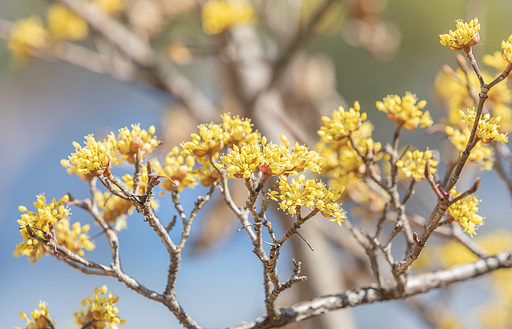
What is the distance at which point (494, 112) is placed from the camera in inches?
31.5

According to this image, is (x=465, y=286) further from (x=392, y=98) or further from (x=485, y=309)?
(x=392, y=98)

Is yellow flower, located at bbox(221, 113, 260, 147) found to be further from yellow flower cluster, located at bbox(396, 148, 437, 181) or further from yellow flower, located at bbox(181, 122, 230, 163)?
yellow flower cluster, located at bbox(396, 148, 437, 181)

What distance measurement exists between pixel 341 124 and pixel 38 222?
487mm

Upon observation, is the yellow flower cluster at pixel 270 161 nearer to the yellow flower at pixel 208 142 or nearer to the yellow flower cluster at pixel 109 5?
the yellow flower at pixel 208 142

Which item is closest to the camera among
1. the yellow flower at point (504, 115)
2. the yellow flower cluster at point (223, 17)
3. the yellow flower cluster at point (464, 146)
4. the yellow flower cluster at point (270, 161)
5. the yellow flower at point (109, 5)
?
the yellow flower cluster at point (270, 161)

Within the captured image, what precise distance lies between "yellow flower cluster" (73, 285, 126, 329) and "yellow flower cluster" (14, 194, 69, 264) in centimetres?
11

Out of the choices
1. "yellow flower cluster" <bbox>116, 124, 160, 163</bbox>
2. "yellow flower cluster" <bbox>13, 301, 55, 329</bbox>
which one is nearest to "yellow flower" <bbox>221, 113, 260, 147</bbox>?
"yellow flower cluster" <bbox>116, 124, 160, 163</bbox>

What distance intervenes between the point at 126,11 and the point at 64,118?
619cm

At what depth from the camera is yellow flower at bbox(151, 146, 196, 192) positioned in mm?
571

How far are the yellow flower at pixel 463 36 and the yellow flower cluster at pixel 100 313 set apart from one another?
621 mm

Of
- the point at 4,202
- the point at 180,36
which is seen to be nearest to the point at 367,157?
the point at 180,36

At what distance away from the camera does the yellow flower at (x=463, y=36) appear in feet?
1.64

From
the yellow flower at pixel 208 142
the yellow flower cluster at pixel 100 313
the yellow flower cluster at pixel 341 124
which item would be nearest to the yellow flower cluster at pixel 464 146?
the yellow flower cluster at pixel 341 124

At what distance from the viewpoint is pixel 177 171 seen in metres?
0.57
